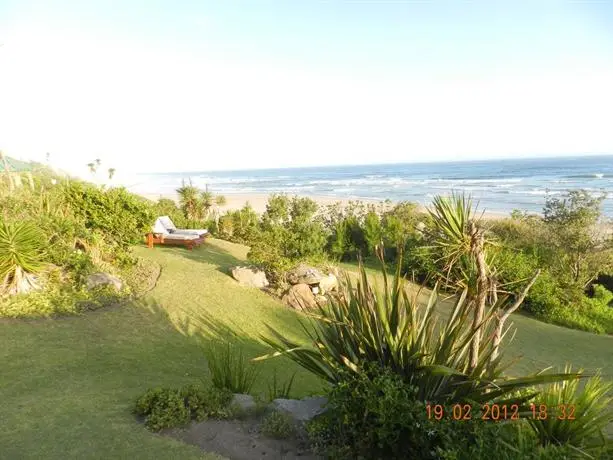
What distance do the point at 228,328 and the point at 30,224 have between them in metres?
4.12

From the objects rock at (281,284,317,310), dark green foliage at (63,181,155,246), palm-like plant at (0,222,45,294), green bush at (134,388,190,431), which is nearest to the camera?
green bush at (134,388,190,431)

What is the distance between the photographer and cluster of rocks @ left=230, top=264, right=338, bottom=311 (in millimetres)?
9086

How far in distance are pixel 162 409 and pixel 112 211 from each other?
25.2 ft

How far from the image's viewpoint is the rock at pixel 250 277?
9.66 m

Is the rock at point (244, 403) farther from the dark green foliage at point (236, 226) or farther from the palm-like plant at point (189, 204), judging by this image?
the palm-like plant at point (189, 204)

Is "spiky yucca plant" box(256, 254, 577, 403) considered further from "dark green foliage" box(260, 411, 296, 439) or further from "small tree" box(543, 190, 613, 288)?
"small tree" box(543, 190, 613, 288)

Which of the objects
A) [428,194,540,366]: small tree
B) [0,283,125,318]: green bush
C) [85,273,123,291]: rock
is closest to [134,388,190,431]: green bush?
[428,194,540,366]: small tree

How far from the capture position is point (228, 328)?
7309mm

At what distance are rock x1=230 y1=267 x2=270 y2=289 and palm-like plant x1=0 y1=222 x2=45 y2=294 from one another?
3938mm

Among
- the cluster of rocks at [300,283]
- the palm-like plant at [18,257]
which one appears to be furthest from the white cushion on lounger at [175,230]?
the palm-like plant at [18,257]

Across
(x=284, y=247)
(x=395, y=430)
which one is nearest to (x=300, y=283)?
(x=284, y=247)

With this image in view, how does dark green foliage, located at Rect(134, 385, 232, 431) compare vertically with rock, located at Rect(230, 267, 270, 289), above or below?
above

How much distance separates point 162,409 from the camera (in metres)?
3.65
